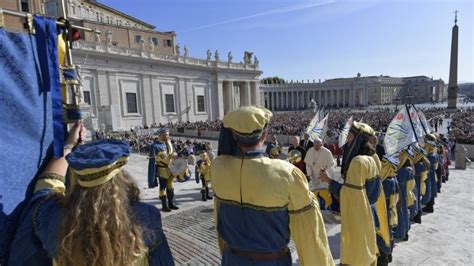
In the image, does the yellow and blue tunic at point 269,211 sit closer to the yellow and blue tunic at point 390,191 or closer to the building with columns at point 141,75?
the yellow and blue tunic at point 390,191

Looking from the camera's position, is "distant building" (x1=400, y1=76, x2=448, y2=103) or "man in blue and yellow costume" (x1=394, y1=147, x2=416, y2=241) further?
"distant building" (x1=400, y1=76, x2=448, y2=103)

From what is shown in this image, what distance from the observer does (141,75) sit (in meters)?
39.7

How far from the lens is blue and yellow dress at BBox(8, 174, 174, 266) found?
1584 millimetres

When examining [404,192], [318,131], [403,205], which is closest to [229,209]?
[403,205]

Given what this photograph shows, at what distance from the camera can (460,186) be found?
10.6 m

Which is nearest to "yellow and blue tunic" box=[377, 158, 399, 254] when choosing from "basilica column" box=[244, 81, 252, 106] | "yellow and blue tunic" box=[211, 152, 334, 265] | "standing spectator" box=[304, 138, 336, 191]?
"standing spectator" box=[304, 138, 336, 191]

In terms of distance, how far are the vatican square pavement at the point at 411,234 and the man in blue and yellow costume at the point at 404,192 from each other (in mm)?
394

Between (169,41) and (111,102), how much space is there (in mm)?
23423

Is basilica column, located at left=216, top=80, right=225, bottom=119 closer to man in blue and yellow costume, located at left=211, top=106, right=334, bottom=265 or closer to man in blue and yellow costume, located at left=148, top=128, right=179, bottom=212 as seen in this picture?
man in blue and yellow costume, located at left=148, top=128, right=179, bottom=212

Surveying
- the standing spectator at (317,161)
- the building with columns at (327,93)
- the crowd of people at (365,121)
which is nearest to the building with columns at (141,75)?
the crowd of people at (365,121)

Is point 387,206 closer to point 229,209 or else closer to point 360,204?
point 360,204

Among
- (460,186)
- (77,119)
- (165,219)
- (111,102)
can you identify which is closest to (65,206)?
(77,119)

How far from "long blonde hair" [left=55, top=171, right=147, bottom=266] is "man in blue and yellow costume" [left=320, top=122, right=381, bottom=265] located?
9.78 ft

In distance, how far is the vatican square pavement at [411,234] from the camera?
516 cm
